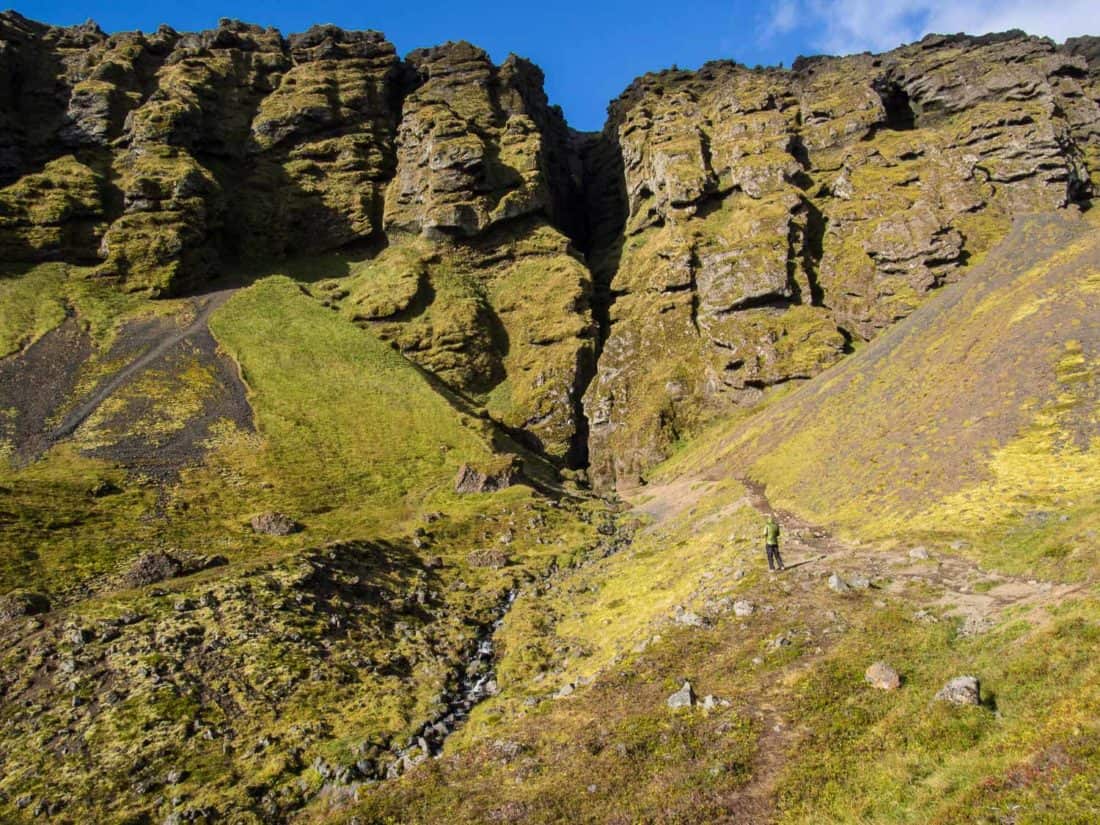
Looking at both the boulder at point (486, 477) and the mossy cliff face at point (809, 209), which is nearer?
the boulder at point (486, 477)

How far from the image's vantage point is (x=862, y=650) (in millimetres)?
19391

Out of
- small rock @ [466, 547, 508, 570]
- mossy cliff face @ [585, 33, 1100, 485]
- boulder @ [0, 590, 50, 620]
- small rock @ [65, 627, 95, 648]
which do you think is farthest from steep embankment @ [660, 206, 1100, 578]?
boulder @ [0, 590, 50, 620]

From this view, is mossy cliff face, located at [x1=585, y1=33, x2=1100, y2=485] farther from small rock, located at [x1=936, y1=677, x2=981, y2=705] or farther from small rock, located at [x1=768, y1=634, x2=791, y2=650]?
small rock, located at [x1=936, y1=677, x2=981, y2=705]

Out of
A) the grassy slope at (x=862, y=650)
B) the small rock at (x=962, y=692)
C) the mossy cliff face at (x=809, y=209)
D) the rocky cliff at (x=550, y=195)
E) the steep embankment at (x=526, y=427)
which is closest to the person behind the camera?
the grassy slope at (x=862, y=650)

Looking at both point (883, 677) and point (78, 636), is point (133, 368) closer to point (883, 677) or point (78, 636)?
point (78, 636)

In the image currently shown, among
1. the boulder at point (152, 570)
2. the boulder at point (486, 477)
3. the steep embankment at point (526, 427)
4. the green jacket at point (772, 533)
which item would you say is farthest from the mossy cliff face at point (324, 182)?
the green jacket at point (772, 533)

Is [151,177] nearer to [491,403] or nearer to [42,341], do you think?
[42,341]

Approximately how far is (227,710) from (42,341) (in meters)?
82.0

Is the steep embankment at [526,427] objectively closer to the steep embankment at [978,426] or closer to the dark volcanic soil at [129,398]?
the steep embankment at [978,426]

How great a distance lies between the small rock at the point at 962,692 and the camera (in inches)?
580

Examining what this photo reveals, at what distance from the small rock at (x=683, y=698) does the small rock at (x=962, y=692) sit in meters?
6.97

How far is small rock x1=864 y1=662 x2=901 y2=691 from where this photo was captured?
17078mm

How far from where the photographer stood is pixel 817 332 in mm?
88250

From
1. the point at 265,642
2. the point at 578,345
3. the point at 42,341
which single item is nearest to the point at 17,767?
the point at 265,642
